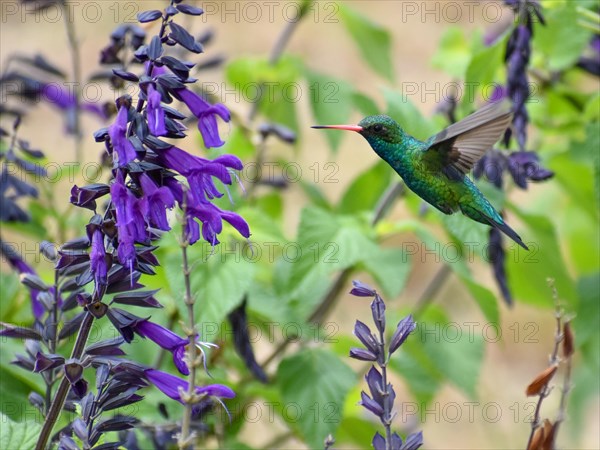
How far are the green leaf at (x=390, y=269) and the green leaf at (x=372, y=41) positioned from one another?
28.2 inches

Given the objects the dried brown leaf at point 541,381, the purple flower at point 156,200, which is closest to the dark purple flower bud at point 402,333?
the dried brown leaf at point 541,381

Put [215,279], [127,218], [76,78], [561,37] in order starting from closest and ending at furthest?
1. [127,218]
2. [215,279]
3. [561,37]
4. [76,78]

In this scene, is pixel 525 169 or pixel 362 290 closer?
pixel 362 290

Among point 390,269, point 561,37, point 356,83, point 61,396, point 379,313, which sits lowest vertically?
point 61,396

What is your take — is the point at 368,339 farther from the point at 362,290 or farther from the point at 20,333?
the point at 20,333

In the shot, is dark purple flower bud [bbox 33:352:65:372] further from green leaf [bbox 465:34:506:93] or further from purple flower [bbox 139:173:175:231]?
green leaf [bbox 465:34:506:93]

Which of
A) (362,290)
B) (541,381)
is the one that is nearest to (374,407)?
(362,290)

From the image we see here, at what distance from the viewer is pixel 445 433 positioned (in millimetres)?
4906

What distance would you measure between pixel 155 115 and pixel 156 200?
12 cm

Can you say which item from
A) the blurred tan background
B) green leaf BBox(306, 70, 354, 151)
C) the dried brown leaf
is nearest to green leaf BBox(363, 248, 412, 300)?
green leaf BBox(306, 70, 354, 151)

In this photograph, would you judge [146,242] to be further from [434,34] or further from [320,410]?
[434,34]

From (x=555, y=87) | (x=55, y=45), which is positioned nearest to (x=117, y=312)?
(x=555, y=87)

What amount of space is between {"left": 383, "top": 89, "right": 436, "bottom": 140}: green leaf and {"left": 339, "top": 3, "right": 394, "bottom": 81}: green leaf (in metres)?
0.57

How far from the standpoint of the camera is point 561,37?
2361 mm
